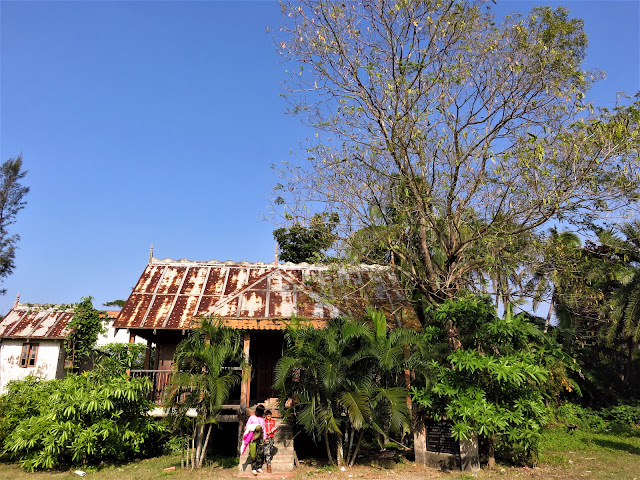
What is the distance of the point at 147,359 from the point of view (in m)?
15.4

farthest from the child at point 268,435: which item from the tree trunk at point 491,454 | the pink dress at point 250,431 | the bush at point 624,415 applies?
the bush at point 624,415

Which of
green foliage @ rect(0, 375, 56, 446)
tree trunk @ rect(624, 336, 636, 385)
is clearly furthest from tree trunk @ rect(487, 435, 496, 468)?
tree trunk @ rect(624, 336, 636, 385)

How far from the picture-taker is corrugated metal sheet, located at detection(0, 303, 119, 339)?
22406 mm

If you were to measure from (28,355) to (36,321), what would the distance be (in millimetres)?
1647

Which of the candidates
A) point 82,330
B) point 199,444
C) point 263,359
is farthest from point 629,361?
point 82,330

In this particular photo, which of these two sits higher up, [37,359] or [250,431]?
[37,359]

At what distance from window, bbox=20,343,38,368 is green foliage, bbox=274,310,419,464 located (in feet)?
56.1

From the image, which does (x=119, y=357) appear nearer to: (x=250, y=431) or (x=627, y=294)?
(x=250, y=431)

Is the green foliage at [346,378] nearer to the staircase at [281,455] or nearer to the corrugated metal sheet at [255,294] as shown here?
the staircase at [281,455]

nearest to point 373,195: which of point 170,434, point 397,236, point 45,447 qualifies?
point 397,236

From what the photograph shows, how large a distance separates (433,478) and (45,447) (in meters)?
8.24

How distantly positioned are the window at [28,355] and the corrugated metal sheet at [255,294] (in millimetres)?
10852

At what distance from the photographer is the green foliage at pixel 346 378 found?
1005 centimetres

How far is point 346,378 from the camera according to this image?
10.3 meters
